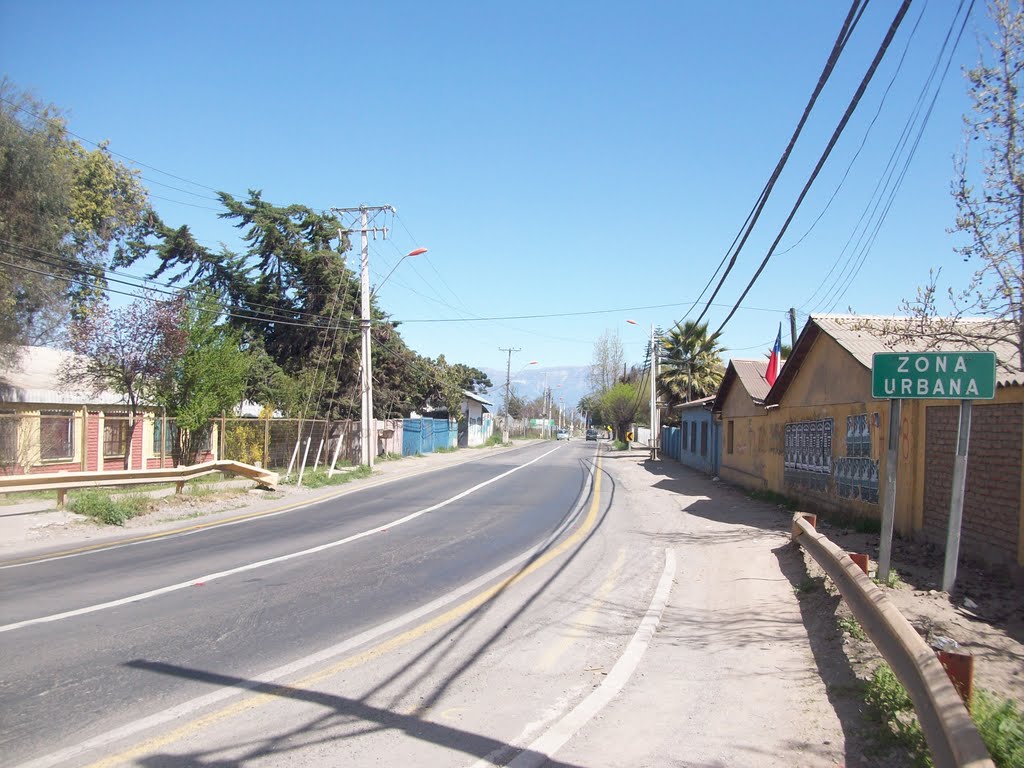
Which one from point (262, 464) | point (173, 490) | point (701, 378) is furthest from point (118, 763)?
point (701, 378)

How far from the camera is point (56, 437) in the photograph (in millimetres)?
21266

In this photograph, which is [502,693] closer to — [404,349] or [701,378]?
[404,349]

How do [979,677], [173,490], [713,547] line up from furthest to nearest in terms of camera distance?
[173,490] → [713,547] → [979,677]

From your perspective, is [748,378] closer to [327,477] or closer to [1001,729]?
[327,477]

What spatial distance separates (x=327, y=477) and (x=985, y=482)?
19.9m

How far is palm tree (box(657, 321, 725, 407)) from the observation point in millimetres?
47250

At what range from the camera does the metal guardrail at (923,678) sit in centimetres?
346

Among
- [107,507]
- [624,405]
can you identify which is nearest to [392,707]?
[107,507]

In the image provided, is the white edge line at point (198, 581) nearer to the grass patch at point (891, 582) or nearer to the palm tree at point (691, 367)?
the grass patch at point (891, 582)

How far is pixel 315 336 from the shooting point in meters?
36.6

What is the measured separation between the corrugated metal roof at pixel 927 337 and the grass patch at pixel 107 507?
43.9ft

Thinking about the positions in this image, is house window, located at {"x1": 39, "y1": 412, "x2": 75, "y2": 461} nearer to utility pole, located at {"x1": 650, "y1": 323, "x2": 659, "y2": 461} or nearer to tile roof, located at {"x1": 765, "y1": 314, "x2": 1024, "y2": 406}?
tile roof, located at {"x1": 765, "y1": 314, "x2": 1024, "y2": 406}

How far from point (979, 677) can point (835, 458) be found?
395 inches

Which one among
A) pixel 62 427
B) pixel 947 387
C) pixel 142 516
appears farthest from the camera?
pixel 62 427
